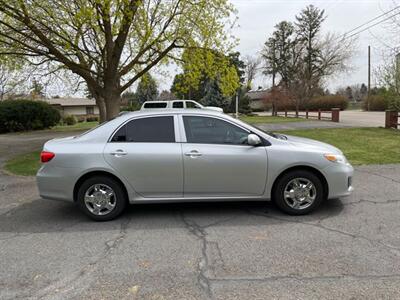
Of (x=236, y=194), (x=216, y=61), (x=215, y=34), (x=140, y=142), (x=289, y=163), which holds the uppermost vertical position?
(x=215, y=34)

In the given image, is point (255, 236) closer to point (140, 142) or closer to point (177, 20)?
point (140, 142)

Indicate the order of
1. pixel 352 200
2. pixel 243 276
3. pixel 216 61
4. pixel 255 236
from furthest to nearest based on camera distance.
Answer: pixel 216 61
pixel 352 200
pixel 255 236
pixel 243 276

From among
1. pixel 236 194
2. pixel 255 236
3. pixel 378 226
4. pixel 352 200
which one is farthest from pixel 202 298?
pixel 352 200

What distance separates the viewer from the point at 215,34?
40.3 ft

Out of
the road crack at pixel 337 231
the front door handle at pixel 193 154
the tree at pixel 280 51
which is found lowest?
the road crack at pixel 337 231

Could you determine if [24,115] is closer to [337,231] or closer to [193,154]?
[193,154]

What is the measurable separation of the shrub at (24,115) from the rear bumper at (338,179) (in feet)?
75.2

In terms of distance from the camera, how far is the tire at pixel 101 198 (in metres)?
4.52

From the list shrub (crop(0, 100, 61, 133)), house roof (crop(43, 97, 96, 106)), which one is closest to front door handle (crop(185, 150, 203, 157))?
shrub (crop(0, 100, 61, 133))

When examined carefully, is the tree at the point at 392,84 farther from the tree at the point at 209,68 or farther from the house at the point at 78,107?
the house at the point at 78,107

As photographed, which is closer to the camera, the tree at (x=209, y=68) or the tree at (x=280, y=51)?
the tree at (x=209, y=68)

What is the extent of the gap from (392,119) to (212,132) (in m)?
15.6

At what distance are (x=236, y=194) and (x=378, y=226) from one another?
1.92 meters

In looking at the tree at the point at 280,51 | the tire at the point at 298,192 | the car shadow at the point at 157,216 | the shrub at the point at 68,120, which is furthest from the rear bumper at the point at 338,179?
the tree at the point at 280,51
